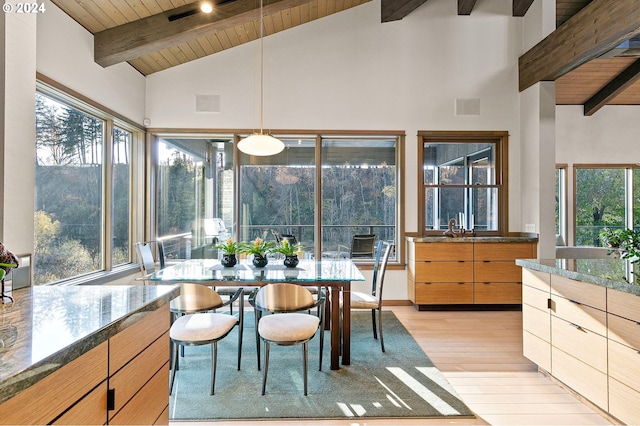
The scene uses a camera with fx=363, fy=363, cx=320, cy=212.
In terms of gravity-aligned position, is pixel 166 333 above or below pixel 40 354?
below

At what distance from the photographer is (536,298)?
272 centimetres

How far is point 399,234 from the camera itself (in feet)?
16.8

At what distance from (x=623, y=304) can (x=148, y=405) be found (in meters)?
2.39

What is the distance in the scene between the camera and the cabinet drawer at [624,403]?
1.87m

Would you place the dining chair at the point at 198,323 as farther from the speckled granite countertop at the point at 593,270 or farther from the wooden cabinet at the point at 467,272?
the wooden cabinet at the point at 467,272

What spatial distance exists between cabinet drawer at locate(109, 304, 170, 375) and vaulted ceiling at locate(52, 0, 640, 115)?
120 inches

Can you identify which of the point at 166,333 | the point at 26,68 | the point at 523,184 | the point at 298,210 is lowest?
the point at 166,333

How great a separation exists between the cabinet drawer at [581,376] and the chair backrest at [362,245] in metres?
2.71

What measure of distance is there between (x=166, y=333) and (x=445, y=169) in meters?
4.45

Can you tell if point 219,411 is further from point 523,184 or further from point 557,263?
point 523,184

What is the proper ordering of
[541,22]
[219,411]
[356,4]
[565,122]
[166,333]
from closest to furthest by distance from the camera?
[166,333] < [219,411] < [541,22] < [356,4] < [565,122]

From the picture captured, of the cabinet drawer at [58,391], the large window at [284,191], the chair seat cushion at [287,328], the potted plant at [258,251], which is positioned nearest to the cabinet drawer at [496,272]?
the large window at [284,191]

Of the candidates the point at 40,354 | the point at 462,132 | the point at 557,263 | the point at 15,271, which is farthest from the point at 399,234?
the point at 40,354

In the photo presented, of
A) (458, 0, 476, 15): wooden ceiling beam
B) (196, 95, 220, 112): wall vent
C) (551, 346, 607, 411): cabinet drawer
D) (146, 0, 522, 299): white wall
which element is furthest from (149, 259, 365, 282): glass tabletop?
(458, 0, 476, 15): wooden ceiling beam
